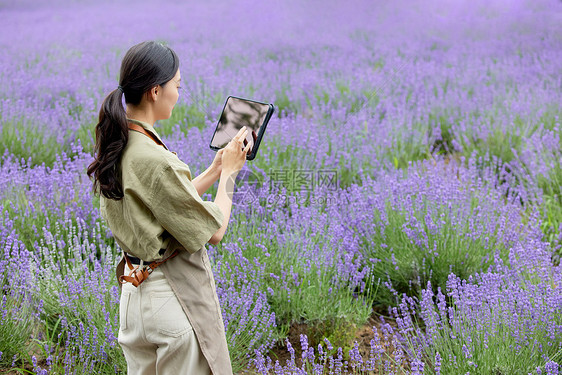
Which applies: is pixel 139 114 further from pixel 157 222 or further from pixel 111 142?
pixel 157 222

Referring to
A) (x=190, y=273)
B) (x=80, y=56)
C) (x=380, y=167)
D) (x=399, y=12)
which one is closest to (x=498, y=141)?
(x=380, y=167)

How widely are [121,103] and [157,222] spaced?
0.32 m

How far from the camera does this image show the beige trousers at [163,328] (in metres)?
1.36

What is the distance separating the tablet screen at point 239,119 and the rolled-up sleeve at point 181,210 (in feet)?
1.02

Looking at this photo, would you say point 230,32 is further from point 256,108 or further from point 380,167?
point 256,108

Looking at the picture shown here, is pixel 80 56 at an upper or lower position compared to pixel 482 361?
upper

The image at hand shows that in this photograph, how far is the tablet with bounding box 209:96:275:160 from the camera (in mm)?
1589

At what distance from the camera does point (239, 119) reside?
1.67m

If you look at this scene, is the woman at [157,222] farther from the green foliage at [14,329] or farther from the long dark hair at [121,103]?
the green foliage at [14,329]

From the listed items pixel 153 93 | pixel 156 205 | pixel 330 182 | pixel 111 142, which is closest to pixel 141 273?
pixel 156 205

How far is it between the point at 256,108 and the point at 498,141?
2.98 m

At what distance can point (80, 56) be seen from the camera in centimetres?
632

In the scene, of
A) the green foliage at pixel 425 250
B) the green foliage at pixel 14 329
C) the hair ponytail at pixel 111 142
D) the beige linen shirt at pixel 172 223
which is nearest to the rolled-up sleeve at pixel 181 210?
the beige linen shirt at pixel 172 223

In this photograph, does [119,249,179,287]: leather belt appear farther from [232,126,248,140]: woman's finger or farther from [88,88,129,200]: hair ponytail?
[232,126,248,140]: woman's finger
